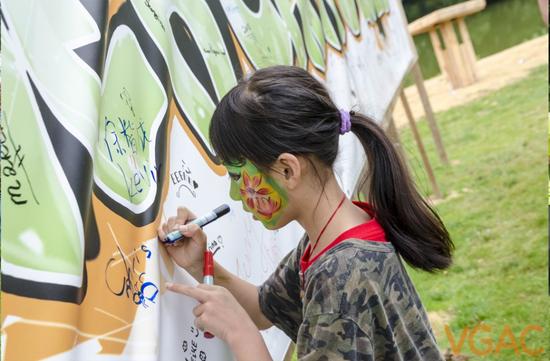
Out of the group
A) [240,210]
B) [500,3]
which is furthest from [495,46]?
[240,210]

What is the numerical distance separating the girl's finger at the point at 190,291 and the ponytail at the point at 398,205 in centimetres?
46

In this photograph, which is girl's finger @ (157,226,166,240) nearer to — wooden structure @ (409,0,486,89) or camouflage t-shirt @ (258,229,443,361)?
camouflage t-shirt @ (258,229,443,361)

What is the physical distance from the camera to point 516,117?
7305 mm

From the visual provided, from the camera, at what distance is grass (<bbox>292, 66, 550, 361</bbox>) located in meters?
3.40

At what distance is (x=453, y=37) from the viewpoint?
9984 mm

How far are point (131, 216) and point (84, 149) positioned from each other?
0.19 meters

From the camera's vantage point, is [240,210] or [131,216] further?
[240,210]

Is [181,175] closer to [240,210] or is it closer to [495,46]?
[240,210]

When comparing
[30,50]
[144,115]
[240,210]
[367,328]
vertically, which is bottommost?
[367,328]

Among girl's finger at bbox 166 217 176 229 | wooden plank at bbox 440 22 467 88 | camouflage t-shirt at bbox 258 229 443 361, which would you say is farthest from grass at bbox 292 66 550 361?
wooden plank at bbox 440 22 467 88

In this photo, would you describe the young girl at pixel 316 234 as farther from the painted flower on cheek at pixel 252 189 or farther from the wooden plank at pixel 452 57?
the wooden plank at pixel 452 57
